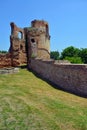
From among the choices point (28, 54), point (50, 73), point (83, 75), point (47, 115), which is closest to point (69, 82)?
point (83, 75)

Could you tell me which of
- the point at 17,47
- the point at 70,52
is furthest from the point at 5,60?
the point at 70,52

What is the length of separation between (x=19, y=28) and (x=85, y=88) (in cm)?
1476

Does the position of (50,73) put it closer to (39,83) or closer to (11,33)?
(39,83)

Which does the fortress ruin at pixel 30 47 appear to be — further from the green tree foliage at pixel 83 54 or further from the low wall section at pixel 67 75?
the green tree foliage at pixel 83 54

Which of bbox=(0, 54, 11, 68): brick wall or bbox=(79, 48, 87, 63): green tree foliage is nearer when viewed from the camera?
bbox=(0, 54, 11, 68): brick wall

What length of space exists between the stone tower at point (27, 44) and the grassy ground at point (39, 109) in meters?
10.0

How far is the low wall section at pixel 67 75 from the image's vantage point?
17.8m

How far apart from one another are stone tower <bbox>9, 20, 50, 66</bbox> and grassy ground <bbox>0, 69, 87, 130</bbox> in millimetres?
10030

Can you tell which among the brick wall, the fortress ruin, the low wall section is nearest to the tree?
the fortress ruin

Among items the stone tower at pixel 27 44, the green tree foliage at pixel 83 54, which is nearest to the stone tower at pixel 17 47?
the stone tower at pixel 27 44

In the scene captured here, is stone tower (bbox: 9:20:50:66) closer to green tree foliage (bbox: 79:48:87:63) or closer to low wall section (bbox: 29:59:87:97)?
low wall section (bbox: 29:59:87:97)

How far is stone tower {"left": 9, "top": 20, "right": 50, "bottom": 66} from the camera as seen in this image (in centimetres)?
2934

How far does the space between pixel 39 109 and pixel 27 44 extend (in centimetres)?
1695

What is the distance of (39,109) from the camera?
1349 cm
